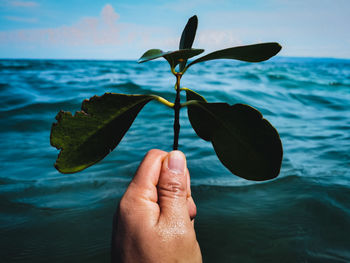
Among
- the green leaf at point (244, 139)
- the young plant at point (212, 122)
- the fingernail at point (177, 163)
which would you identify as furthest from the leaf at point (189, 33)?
the fingernail at point (177, 163)

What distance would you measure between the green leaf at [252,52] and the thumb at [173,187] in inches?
14.2

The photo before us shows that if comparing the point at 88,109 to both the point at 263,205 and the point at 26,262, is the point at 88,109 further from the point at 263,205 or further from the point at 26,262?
the point at 263,205

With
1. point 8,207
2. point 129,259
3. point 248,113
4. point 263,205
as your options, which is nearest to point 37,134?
point 8,207

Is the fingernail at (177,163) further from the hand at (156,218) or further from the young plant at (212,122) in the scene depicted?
the young plant at (212,122)

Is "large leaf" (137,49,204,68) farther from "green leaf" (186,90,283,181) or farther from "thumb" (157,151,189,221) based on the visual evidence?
"thumb" (157,151,189,221)

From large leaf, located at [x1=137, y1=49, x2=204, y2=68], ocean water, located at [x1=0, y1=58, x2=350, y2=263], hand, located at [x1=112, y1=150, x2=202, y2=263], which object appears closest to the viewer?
large leaf, located at [x1=137, y1=49, x2=204, y2=68]

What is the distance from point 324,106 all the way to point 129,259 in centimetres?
728

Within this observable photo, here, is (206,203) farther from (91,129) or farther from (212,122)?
(91,129)

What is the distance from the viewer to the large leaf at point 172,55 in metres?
0.63

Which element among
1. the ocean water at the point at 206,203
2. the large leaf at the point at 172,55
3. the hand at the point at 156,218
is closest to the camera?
the large leaf at the point at 172,55

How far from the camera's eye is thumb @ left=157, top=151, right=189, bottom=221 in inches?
33.8

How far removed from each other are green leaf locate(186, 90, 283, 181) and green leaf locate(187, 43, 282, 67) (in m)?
0.15

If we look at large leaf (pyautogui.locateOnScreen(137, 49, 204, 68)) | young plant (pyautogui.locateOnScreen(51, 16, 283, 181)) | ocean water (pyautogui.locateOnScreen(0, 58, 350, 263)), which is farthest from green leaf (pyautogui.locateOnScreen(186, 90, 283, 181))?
ocean water (pyautogui.locateOnScreen(0, 58, 350, 263))

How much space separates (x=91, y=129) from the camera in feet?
2.26
